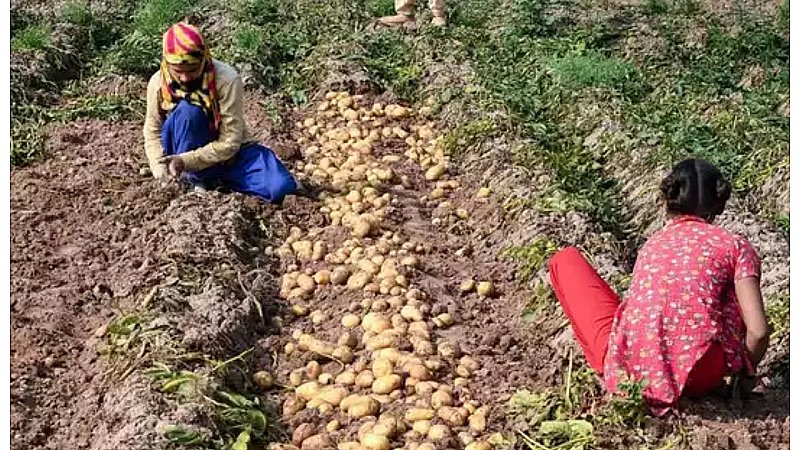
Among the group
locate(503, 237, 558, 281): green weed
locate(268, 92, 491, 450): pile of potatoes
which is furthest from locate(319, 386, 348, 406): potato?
locate(503, 237, 558, 281): green weed

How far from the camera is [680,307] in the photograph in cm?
280

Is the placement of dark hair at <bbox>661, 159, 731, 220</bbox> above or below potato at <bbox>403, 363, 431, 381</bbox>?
above

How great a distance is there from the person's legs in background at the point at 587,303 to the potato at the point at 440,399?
0.45 metres

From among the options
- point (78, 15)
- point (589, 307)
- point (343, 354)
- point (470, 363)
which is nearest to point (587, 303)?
point (589, 307)

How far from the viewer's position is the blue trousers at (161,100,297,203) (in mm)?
4387

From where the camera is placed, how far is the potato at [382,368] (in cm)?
324

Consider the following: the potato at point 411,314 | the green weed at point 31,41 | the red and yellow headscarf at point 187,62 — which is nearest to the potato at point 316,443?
the potato at point 411,314

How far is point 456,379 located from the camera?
10.8ft

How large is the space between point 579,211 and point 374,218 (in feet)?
2.87

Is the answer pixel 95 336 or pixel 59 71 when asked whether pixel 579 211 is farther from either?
pixel 59 71

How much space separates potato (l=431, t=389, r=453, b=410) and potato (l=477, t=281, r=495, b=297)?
788 millimetres

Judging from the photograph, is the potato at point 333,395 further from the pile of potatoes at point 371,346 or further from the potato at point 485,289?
the potato at point 485,289

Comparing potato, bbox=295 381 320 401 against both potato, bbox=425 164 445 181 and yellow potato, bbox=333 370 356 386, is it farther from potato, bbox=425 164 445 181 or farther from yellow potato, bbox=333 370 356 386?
potato, bbox=425 164 445 181

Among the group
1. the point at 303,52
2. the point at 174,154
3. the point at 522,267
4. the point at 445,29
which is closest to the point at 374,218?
the point at 522,267
